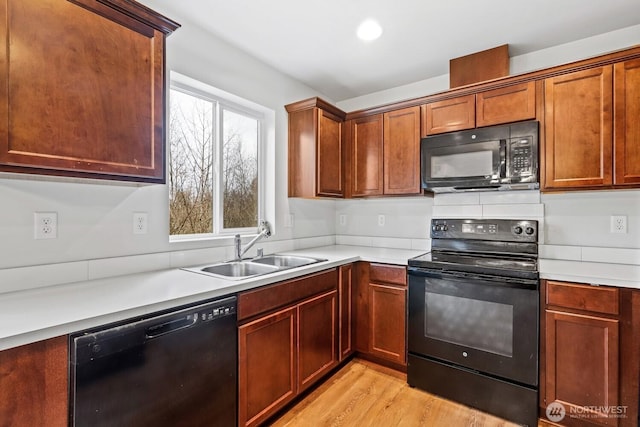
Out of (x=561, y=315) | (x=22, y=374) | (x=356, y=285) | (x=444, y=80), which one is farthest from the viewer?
(x=444, y=80)

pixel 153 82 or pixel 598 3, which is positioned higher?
pixel 598 3

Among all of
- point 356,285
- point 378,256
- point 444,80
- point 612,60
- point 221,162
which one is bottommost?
point 356,285

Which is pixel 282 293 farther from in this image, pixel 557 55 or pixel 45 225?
pixel 557 55

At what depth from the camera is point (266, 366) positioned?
171 cm

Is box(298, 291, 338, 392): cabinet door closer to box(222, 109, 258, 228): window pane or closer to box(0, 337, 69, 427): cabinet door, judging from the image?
box(222, 109, 258, 228): window pane

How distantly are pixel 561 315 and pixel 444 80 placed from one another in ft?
6.64

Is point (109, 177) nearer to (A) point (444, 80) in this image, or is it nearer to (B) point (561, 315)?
(B) point (561, 315)

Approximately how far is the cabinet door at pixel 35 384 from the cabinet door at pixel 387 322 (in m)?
1.89

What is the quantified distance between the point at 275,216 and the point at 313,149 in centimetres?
65

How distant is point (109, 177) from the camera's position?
1.37 metres

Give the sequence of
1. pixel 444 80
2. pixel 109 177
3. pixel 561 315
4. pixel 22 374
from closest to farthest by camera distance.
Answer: pixel 22 374 → pixel 109 177 → pixel 561 315 → pixel 444 80

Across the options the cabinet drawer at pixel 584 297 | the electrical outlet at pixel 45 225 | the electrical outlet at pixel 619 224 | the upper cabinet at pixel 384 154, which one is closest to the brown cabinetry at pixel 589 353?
the cabinet drawer at pixel 584 297

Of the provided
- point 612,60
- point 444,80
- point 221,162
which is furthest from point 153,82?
point 612,60

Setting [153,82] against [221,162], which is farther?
[221,162]
